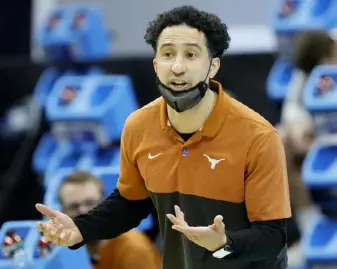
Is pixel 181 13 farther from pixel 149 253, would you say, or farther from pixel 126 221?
pixel 149 253

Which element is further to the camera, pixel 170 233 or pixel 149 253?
pixel 149 253

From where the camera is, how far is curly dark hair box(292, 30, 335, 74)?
13.7 feet

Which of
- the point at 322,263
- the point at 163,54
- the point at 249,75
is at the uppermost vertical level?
the point at 163,54

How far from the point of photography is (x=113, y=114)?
446cm

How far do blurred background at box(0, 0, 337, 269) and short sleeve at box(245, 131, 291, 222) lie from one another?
91 centimetres

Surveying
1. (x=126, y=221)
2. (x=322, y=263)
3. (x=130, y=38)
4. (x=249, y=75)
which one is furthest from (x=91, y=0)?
(x=126, y=221)

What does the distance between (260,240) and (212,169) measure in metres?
0.19

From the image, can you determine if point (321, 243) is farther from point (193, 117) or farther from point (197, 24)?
point (197, 24)

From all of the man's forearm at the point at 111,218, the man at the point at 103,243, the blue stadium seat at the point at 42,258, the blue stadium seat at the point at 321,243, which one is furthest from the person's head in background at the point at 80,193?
the man's forearm at the point at 111,218

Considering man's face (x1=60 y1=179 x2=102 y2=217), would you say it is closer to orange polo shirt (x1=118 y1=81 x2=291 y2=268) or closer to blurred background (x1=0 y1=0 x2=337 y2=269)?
blurred background (x1=0 y1=0 x2=337 y2=269)

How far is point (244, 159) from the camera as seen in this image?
→ 7.54 ft

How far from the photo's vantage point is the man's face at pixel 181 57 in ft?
7.50

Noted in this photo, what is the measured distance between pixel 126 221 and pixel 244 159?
0.35 meters

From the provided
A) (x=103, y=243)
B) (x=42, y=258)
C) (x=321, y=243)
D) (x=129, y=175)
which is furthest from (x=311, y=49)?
(x=129, y=175)
